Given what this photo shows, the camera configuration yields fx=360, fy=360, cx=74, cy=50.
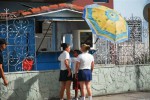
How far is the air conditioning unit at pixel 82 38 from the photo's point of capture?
11508 millimetres

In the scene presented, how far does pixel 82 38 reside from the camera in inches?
456

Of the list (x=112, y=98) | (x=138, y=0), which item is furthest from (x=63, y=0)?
(x=112, y=98)

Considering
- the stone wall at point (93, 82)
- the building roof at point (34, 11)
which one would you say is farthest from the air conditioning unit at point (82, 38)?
the building roof at point (34, 11)

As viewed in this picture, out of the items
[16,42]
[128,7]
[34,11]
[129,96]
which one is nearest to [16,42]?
[16,42]

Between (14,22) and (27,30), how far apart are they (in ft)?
1.54

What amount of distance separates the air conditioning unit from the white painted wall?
673cm

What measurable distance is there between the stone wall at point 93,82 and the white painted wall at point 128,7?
6.61m

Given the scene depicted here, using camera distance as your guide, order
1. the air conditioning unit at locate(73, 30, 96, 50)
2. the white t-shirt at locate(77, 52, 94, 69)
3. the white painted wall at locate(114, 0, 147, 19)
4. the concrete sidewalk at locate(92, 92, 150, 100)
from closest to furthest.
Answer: the white t-shirt at locate(77, 52, 94, 69)
the concrete sidewalk at locate(92, 92, 150, 100)
the air conditioning unit at locate(73, 30, 96, 50)
the white painted wall at locate(114, 0, 147, 19)

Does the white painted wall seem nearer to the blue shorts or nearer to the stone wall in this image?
the stone wall

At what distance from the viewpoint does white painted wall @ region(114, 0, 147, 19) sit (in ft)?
59.4

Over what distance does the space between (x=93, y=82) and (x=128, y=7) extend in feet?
27.7

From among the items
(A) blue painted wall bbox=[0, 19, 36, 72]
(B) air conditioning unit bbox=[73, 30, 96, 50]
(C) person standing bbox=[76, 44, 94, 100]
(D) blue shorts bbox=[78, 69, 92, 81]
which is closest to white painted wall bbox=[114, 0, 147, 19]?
(B) air conditioning unit bbox=[73, 30, 96, 50]

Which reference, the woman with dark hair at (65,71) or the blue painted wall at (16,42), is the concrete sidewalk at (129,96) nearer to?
the woman with dark hair at (65,71)

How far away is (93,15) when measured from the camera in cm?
1001
